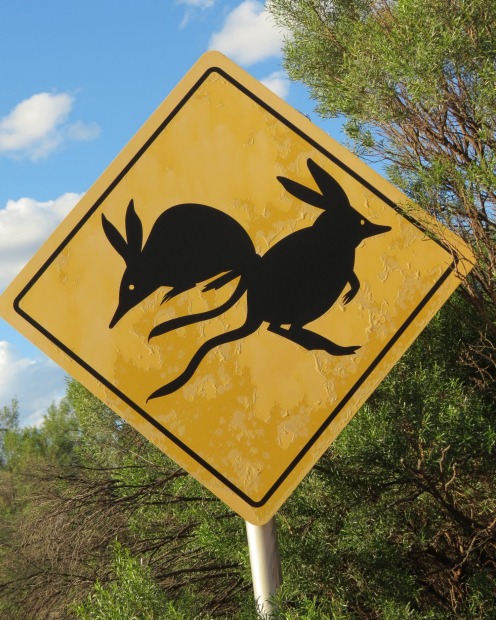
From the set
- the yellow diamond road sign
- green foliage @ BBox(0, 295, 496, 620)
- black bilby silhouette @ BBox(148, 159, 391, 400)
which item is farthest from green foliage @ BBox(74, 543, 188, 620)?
black bilby silhouette @ BBox(148, 159, 391, 400)

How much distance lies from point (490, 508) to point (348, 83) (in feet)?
9.93

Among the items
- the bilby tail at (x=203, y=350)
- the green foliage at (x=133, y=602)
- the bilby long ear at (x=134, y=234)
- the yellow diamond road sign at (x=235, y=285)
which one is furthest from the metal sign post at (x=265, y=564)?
the bilby long ear at (x=134, y=234)

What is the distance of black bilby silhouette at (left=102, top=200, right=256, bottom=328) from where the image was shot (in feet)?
8.89

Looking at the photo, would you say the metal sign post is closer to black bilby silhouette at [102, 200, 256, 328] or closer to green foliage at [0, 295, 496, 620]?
green foliage at [0, 295, 496, 620]

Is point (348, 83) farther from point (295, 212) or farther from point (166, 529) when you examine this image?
point (166, 529)

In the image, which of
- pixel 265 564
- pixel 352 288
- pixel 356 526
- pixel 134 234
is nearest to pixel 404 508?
pixel 356 526

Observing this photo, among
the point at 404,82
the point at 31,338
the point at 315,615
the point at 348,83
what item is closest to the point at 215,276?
the point at 31,338

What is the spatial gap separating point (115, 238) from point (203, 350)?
1.65 ft

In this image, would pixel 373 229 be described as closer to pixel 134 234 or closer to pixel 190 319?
pixel 190 319

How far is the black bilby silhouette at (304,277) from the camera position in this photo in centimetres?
264

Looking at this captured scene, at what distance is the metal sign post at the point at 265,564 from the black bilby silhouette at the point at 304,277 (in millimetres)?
599

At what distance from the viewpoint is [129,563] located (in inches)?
135

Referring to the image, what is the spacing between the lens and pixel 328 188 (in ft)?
9.18

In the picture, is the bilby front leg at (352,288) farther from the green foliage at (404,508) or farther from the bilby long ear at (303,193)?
the green foliage at (404,508)
